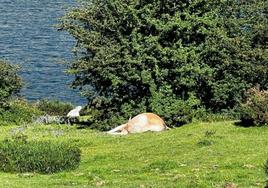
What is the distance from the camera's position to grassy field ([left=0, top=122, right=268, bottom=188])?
24.0 metres

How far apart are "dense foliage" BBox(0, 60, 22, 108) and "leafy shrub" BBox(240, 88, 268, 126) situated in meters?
24.2

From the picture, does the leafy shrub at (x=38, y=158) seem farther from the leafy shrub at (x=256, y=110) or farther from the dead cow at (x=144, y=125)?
the leafy shrub at (x=256, y=110)

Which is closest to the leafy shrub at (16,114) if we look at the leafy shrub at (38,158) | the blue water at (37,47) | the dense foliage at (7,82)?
the dense foliage at (7,82)

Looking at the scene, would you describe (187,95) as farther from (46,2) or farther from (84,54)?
Answer: (46,2)

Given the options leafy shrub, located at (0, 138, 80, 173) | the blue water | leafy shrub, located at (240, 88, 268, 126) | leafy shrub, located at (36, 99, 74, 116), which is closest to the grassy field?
leafy shrub, located at (0, 138, 80, 173)

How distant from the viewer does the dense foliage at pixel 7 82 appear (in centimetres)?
5409

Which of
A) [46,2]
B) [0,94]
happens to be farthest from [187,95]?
[46,2]

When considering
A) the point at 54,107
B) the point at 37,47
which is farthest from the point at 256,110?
the point at 37,47

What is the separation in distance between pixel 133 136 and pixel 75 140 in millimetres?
3261

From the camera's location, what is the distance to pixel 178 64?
1763 inches

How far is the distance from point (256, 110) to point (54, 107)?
1498 inches

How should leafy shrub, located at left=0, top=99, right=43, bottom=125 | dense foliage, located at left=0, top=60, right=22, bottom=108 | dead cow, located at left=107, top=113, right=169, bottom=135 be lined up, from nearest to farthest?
dead cow, located at left=107, top=113, right=169, bottom=135 < leafy shrub, located at left=0, top=99, right=43, bottom=125 < dense foliage, located at left=0, top=60, right=22, bottom=108

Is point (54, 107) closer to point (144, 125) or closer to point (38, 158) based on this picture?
point (144, 125)

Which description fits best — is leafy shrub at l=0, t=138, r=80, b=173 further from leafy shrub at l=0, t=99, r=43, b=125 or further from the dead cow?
leafy shrub at l=0, t=99, r=43, b=125
